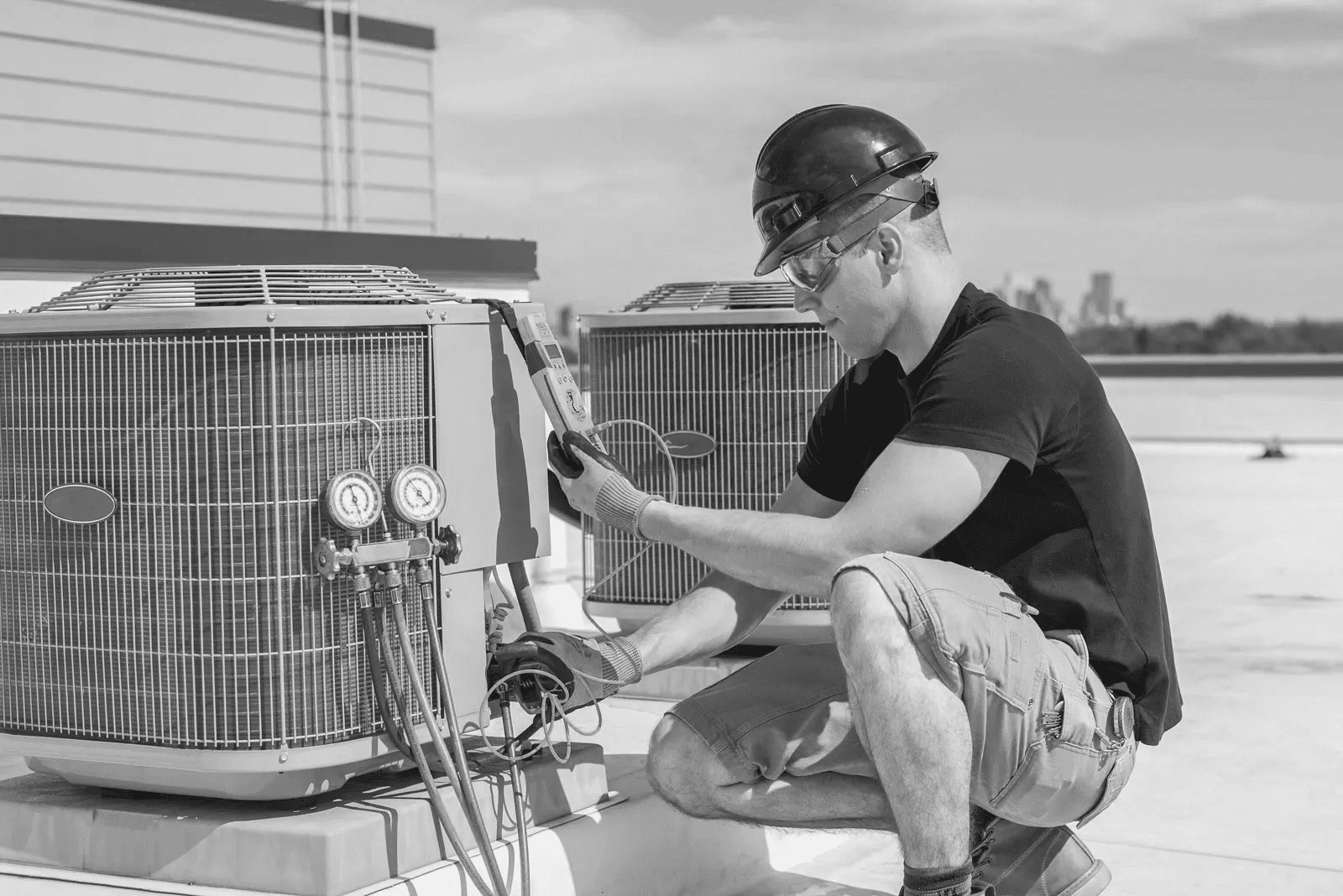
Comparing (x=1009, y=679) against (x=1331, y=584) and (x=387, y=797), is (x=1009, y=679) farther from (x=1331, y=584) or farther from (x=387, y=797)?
(x=1331, y=584)

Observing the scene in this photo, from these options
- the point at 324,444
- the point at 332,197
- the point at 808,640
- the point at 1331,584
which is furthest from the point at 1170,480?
the point at 324,444

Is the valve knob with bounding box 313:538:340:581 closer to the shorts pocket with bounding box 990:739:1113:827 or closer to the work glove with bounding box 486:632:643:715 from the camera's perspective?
the work glove with bounding box 486:632:643:715

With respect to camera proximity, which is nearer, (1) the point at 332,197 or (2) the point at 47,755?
(2) the point at 47,755

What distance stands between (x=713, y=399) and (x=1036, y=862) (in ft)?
6.17

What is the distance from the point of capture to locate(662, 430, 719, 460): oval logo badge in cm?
458

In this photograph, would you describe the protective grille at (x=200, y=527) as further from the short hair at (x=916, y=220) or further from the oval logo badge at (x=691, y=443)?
the oval logo badge at (x=691, y=443)

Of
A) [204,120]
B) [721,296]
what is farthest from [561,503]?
[204,120]

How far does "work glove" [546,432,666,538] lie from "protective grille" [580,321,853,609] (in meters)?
1.42

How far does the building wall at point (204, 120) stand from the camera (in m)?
8.97

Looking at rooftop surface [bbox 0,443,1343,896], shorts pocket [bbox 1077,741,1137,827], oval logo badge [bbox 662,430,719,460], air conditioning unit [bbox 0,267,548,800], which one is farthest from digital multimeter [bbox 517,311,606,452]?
oval logo badge [bbox 662,430,719,460]

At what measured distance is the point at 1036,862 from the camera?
3.11 m

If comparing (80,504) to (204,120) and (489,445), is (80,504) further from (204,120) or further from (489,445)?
(204,120)

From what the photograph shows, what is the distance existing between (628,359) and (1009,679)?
2.18 metres

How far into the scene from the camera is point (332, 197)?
34.9 ft
